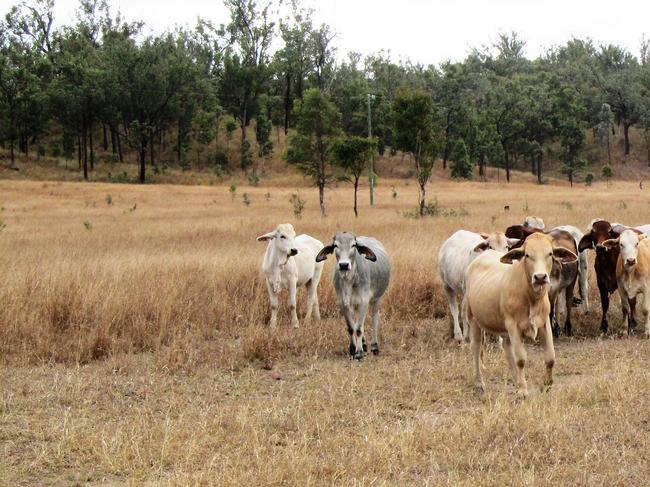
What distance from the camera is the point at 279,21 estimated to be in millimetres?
75625

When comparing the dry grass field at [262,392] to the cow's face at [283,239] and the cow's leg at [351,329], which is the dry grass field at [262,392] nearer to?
the cow's leg at [351,329]

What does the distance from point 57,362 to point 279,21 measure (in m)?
70.3

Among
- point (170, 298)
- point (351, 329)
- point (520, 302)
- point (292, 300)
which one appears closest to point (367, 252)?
point (351, 329)

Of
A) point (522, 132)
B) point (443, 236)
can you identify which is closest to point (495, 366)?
point (443, 236)

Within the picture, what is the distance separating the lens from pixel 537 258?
24.0 feet

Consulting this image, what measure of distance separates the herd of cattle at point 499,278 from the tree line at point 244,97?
41303 mm

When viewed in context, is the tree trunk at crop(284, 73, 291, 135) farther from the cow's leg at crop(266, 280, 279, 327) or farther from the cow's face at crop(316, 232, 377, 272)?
the cow's face at crop(316, 232, 377, 272)

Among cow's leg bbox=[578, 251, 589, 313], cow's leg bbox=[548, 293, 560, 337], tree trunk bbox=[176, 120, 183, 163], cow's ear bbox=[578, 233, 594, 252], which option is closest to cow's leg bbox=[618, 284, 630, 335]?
cow's ear bbox=[578, 233, 594, 252]

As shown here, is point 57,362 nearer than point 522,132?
Yes

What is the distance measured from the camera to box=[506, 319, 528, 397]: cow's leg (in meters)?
7.33

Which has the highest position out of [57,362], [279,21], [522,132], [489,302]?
[279,21]

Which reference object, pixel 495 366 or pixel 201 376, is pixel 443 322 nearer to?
pixel 495 366

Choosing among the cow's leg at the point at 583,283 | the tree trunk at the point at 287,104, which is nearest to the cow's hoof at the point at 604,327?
the cow's leg at the point at 583,283

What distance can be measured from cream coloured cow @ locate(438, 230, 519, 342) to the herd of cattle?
0.05ft
